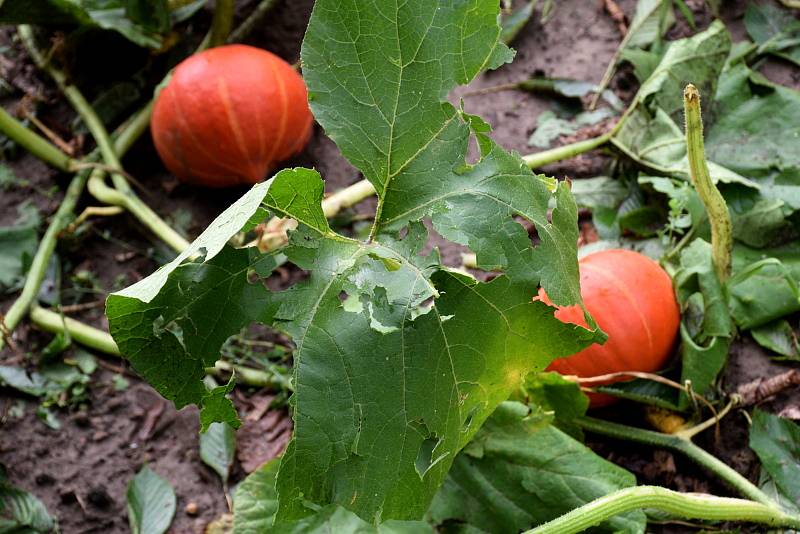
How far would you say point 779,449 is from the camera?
1390 mm

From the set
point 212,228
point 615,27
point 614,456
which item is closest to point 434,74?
point 212,228

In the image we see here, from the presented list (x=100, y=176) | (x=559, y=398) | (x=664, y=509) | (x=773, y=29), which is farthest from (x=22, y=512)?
(x=773, y=29)

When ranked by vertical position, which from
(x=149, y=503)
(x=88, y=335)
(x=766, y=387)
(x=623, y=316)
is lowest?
(x=149, y=503)

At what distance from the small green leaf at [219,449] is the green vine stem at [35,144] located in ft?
2.60

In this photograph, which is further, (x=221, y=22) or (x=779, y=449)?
(x=221, y=22)

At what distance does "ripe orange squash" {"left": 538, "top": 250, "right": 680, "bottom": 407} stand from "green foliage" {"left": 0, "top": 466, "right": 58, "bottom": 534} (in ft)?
3.13

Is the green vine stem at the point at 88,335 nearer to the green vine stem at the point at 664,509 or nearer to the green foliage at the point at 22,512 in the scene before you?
the green foliage at the point at 22,512

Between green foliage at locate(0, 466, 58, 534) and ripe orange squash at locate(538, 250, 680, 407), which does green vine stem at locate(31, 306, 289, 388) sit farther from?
ripe orange squash at locate(538, 250, 680, 407)

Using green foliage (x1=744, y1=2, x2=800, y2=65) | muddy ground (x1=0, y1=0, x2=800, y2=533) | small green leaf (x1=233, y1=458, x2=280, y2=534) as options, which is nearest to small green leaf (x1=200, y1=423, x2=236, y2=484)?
muddy ground (x1=0, y1=0, x2=800, y2=533)

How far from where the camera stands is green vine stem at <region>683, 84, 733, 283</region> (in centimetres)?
129

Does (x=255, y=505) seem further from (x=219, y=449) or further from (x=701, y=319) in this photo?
(x=701, y=319)

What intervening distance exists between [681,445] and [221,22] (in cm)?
146

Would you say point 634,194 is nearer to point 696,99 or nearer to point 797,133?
point 797,133

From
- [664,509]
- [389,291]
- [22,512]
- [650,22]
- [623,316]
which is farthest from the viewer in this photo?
[650,22]
